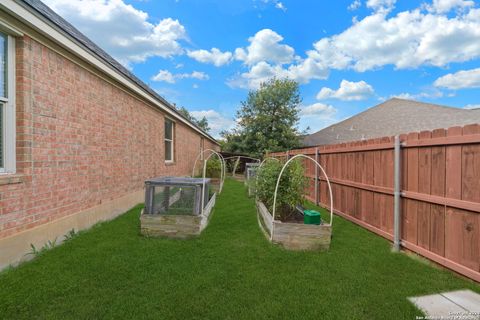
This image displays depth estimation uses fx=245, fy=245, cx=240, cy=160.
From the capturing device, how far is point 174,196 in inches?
186

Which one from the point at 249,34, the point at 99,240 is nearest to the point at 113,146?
the point at 99,240

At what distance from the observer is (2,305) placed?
2.24 metres

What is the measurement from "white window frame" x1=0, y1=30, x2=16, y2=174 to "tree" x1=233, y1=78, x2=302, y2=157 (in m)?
19.3

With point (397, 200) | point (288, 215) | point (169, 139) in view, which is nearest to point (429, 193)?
point (397, 200)

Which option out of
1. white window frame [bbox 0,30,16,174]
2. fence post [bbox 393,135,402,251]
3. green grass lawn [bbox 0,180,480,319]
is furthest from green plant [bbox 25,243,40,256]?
fence post [bbox 393,135,402,251]

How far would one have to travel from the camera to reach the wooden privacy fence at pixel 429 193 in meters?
2.79

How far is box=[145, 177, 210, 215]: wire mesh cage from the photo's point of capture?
4312 mm

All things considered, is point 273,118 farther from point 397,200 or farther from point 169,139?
point 397,200

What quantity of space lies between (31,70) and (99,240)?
8.81 ft

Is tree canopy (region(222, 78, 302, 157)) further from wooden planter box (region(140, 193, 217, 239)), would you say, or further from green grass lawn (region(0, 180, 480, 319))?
green grass lawn (region(0, 180, 480, 319))

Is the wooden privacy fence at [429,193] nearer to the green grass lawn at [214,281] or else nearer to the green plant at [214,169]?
the green grass lawn at [214,281]

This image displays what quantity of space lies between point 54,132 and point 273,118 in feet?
65.6

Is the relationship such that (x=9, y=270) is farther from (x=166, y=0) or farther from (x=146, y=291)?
(x=166, y=0)

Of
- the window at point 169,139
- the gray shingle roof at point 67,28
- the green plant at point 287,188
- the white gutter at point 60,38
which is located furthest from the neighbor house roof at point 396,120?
the gray shingle roof at point 67,28
